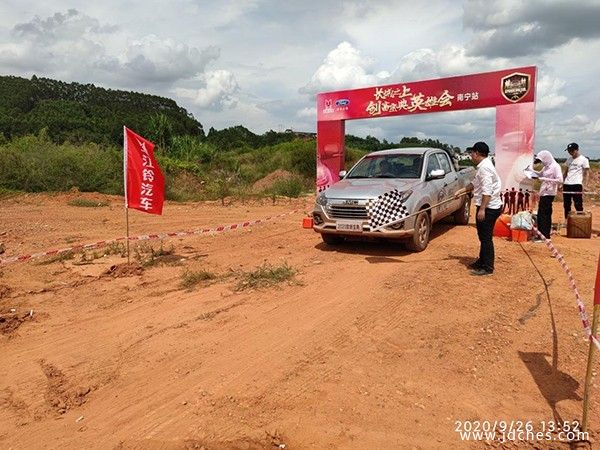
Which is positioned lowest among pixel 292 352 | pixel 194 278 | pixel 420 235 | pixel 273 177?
pixel 292 352

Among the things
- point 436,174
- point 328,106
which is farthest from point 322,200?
point 328,106

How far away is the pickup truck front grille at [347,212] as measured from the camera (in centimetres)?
770

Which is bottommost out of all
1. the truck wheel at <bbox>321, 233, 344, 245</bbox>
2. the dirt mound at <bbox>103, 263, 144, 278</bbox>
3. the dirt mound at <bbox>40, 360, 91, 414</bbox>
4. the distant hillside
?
the dirt mound at <bbox>40, 360, 91, 414</bbox>

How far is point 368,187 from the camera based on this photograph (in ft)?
26.6

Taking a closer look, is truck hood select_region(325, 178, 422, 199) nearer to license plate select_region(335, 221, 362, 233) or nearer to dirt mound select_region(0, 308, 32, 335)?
license plate select_region(335, 221, 362, 233)

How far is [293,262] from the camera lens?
7719mm

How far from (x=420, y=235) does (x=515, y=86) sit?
538 cm

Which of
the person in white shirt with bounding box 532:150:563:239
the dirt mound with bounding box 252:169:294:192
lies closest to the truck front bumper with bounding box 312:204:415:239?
the person in white shirt with bounding box 532:150:563:239

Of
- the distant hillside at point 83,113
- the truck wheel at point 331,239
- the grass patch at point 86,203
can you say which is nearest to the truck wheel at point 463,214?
the truck wheel at point 331,239

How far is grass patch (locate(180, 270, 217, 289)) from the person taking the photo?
21.5ft

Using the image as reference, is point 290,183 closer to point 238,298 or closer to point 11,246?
point 11,246

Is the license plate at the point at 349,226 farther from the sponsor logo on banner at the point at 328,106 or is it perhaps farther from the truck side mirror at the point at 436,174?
the sponsor logo on banner at the point at 328,106

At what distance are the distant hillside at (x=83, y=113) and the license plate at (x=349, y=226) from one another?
106 feet

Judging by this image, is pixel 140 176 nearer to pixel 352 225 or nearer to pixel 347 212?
pixel 347 212
